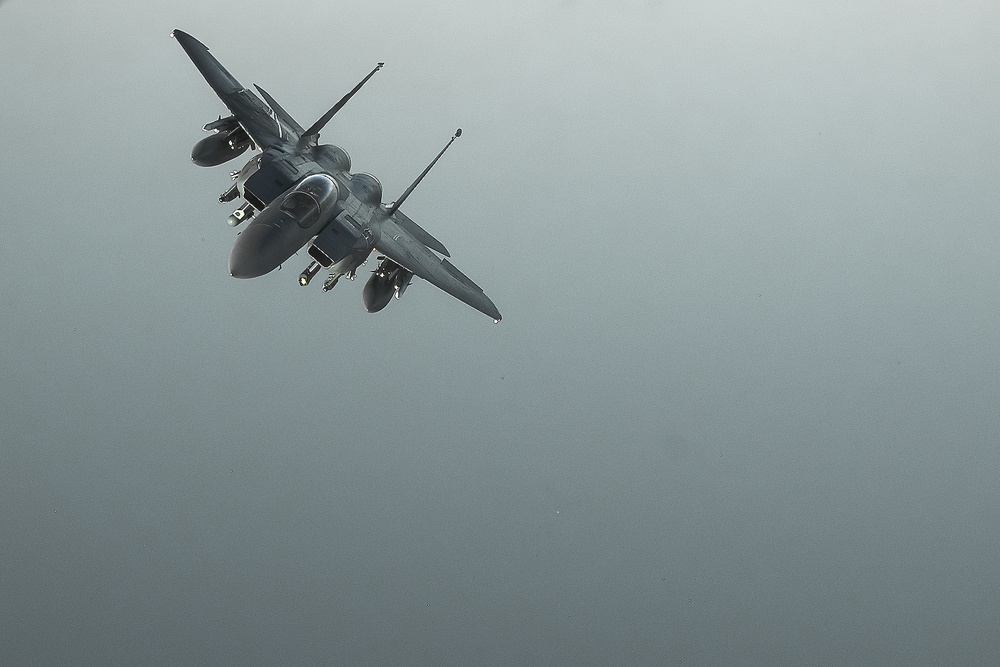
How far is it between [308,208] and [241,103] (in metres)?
3.91

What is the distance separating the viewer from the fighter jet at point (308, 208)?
16.8 metres

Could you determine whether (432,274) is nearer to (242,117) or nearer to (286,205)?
(286,205)

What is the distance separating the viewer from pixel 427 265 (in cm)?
1938

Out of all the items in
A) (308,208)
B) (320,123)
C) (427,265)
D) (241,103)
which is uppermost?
(320,123)

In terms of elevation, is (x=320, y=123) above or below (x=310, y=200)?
above

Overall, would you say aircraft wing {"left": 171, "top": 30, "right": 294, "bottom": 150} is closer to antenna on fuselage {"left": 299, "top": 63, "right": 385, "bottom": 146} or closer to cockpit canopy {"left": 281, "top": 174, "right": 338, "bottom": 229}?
antenna on fuselage {"left": 299, "top": 63, "right": 385, "bottom": 146}

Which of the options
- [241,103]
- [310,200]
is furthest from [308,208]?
[241,103]

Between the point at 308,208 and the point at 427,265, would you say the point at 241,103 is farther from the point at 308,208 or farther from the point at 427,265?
the point at 427,265

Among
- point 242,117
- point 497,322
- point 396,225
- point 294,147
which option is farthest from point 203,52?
point 497,322

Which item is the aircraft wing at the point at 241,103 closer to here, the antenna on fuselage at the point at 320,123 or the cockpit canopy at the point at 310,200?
the antenna on fuselage at the point at 320,123

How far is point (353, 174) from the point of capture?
64.6ft

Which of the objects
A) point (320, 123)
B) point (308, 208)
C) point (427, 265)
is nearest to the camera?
point (308, 208)

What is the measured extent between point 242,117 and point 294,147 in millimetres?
1430

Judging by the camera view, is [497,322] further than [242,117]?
Yes
